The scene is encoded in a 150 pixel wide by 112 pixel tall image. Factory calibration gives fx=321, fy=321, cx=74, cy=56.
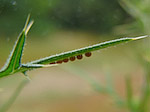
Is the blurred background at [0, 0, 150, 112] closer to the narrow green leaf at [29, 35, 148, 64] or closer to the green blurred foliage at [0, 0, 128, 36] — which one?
the green blurred foliage at [0, 0, 128, 36]

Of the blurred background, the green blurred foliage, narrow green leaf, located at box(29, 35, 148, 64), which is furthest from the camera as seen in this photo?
the blurred background

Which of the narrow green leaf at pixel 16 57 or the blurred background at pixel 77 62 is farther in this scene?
the blurred background at pixel 77 62

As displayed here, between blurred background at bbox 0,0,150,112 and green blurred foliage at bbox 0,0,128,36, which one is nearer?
green blurred foliage at bbox 0,0,128,36

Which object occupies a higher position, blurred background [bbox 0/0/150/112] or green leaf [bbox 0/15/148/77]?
blurred background [bbox 0/0/150/112]

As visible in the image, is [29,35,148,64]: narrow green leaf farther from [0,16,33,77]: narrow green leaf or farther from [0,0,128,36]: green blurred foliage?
[0,0,128,36]: green blurred foliage

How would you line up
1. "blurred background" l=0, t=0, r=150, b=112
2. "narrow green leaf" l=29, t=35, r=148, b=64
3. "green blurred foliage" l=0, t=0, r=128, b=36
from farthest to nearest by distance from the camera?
1. "blurred background" l=0, t=0, r=150, b=112
2. "green blurred foliage" l=0, t=0, r=128, b=36
3. "narrow green leaf" l=29, t=35, r=148, b=64

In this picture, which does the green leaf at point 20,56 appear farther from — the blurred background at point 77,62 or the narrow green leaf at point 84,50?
the blurred background at point 77,62

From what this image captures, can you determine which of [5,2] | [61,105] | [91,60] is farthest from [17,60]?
[91,60]

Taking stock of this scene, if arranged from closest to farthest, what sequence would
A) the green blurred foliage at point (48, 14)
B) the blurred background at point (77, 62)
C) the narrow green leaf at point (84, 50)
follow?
1. the narrow green leaf at point (84, 50)
2. the green blurred foliage at point (48, 14)
3. the blurred background at point (77, 62)

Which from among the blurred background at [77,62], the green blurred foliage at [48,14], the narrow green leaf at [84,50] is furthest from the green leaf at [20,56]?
the blurred background at [77,62]

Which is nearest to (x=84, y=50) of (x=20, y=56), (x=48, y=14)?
(x=20, y=56)

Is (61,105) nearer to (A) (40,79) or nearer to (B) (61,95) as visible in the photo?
(B) (61,95)

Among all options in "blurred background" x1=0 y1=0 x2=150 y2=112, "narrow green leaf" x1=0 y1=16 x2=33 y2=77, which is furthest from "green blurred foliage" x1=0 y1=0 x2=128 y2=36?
"narrow green leaf" x1=0 y1=16 x2=33 y2=77
